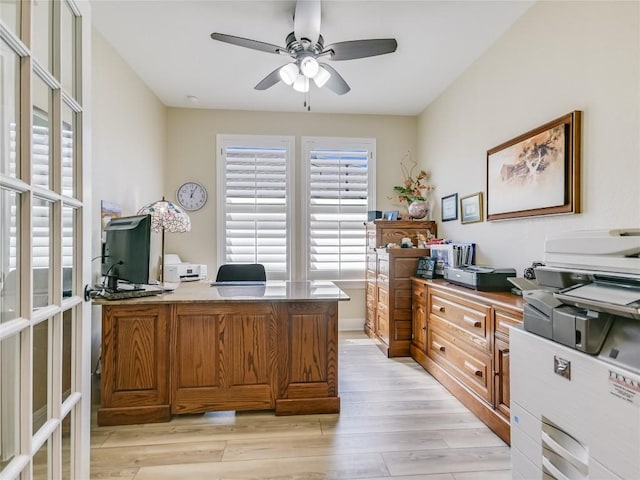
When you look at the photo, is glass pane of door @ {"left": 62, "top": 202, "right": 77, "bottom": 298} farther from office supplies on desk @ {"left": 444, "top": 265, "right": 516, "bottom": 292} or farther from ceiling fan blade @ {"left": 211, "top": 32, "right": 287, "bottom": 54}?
office supplies on desk @ {"left": 444, "top": 265, "right": 516, "bottom": 292}

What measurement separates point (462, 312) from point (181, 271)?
111 inches

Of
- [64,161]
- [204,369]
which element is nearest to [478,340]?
[204,369]

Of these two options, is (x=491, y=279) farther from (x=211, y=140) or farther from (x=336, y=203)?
(x=211, y=140)

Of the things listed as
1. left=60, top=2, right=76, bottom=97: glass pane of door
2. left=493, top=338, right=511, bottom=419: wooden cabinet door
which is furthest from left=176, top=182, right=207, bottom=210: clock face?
left=493, top=338, right=511, bottom=419: wooden cabinet door

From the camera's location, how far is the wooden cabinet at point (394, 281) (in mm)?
3373

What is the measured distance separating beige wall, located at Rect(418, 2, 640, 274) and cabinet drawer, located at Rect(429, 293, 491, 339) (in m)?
0.51

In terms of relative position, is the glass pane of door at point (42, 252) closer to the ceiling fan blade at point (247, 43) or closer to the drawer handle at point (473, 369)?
the ceiling fan blade at point (247, 43)

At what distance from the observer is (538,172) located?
2.23 metres

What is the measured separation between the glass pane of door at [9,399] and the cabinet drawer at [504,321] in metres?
2.22

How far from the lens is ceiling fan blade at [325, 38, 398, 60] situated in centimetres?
218

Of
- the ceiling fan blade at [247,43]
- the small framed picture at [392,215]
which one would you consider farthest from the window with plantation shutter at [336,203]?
the ceiling fan blade at [247,43]

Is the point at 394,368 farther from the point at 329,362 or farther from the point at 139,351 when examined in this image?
the point at 139,351

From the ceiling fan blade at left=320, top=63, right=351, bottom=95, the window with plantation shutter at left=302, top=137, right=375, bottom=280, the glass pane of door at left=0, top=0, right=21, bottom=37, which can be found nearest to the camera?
the glass pane of door at left=0, top=0, right=21, bottom=37

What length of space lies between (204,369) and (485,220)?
8.58ft
